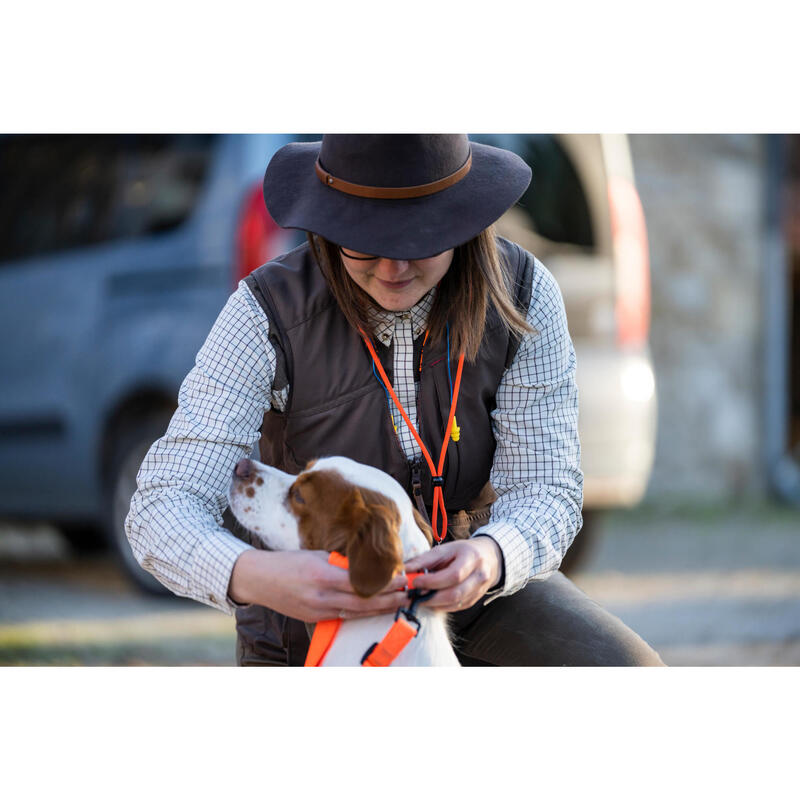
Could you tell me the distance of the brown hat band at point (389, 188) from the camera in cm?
191

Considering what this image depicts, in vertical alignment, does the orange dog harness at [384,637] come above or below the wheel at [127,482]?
above

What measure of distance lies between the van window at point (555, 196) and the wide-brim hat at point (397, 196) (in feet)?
4.03

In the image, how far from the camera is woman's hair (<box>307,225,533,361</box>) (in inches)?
79.8

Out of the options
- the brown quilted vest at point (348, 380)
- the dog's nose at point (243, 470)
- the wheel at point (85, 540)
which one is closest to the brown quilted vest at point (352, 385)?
the brown quilted vest at point (348, 380)

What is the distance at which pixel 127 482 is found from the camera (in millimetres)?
3908

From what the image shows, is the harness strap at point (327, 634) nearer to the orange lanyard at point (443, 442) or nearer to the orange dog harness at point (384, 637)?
the orange dog harness at point (384, 637)

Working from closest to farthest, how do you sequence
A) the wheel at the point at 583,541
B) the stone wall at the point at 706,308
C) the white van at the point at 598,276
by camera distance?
the white van at the point at 598,276, the wheel at the point at 583,541, the stone wall at the point at 706,308

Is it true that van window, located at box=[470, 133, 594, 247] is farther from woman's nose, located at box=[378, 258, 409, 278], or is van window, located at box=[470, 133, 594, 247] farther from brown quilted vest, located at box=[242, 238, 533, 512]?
woman's nose, located at box=[378, 258, 409, 278]

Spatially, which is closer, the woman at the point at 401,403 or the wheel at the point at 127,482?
the woman at the point at 401,403

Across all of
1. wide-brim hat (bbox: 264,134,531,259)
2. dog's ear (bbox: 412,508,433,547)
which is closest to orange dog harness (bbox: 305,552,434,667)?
dog's ear (bbox: 412,508,433,547)

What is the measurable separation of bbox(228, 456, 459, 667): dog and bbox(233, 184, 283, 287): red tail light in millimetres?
1187

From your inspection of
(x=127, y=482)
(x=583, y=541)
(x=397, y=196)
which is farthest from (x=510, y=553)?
(x=127, y=482)

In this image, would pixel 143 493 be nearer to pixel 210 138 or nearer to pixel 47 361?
pixel 210 138
